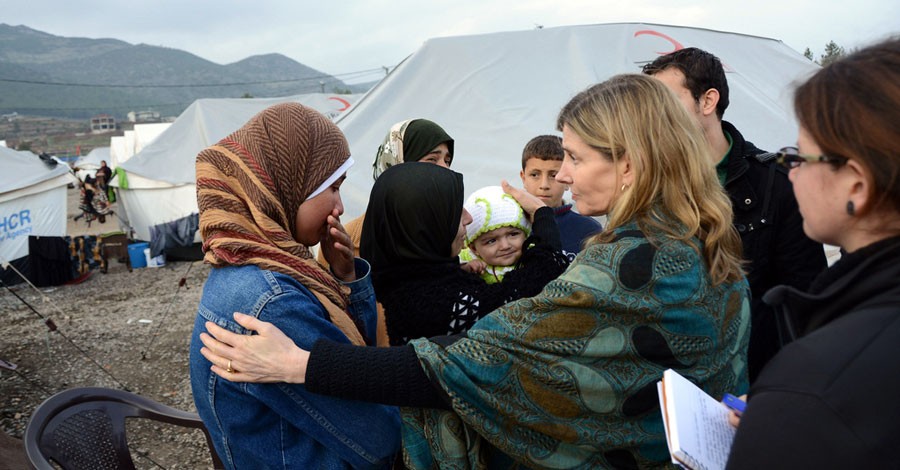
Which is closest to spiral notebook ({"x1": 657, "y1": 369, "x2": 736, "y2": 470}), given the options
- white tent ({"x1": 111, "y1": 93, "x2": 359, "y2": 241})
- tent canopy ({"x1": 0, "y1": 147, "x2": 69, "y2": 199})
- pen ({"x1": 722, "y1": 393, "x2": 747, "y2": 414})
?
pen ({"x1": 722, "y1": 393, "x2": 747, "y2": 414})

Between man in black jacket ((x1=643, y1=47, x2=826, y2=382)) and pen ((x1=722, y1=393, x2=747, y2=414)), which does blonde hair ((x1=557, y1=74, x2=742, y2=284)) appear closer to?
pen ((x1=722, y1=393, x2=747, y2=414))

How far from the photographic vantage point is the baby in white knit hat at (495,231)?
2.41 meters

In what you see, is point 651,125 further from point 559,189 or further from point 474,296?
point 559,189

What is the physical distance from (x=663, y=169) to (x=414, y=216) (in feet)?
2.61

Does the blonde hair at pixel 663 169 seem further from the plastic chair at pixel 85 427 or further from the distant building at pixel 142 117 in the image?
the distant building at pixel 142 117

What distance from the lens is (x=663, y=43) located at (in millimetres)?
7949

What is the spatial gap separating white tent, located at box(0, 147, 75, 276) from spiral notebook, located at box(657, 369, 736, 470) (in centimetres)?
1256

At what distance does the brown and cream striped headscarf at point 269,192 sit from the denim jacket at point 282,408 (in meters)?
0.06

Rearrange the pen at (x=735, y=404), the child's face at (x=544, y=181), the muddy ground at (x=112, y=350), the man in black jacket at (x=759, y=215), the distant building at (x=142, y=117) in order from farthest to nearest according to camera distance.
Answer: the distant building at (x=142, y=117) < the muddy ground at (x=112, y=350) < the child's face at (x=544, y=181) < the man in black jacket at (x=759, y=215) < the pen at (x=735, y=404)

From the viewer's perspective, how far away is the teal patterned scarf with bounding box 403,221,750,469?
135 centimetres

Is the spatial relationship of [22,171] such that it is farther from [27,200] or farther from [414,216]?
[414,216]

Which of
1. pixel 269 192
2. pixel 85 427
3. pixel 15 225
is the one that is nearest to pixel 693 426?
→ pixel 269 192

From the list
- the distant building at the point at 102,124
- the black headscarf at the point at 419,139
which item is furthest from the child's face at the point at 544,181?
the distant building at the point at 102,124

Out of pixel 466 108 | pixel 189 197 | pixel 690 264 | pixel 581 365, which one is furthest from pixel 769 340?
pixel 189 197
